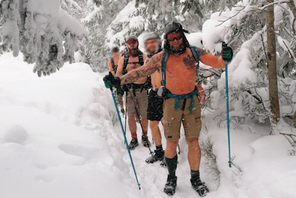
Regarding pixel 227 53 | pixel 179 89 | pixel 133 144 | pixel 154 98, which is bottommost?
pixel 133 144

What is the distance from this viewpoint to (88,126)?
4.93 m

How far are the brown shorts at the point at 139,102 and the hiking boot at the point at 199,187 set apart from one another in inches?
86.3

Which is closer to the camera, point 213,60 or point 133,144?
point 213,60

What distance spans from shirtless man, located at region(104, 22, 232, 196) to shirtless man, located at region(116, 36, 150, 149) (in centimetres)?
158

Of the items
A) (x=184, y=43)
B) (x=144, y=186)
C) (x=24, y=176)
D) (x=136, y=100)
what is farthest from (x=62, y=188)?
(x=136, y=100)

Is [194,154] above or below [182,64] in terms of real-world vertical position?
below

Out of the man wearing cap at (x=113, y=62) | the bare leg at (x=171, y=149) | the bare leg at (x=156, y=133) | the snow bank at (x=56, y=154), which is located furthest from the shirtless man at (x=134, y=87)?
the man wearing cap at (x=113, y=62)

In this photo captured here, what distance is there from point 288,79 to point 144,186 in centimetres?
314

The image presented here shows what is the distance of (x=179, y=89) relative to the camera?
3.32 metres

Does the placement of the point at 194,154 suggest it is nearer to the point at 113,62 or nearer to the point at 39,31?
the point at 39,31

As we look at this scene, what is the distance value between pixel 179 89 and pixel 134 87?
6.66 feet

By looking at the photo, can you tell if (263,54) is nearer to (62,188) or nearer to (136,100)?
(136,100)

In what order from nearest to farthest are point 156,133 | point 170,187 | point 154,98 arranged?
point 170,187 < point 154,98 < point 156,133

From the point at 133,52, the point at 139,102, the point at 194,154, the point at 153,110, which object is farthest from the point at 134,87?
the point at 194,154
